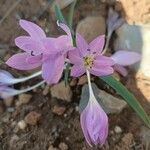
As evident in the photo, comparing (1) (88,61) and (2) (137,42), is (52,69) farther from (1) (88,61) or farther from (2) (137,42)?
(2) (137,42)

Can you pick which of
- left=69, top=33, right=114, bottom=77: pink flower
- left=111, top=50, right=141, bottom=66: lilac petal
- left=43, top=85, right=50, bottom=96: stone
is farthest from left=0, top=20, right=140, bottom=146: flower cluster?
left=43, top=85, right=50, bottom=96: stone

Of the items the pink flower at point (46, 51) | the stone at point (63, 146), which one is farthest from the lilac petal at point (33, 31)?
the stone at point (63, 146)

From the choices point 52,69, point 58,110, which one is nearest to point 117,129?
point 58,110

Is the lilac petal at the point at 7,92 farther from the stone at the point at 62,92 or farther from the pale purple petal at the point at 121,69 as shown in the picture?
the pale purple petal at the point at 121,69

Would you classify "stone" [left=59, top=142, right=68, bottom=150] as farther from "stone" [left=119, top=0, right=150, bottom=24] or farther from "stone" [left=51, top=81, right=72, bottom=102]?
"stone" [left=119, top=0, right=150, bottom=24]

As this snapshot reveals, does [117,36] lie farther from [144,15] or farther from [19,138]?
[19,138]
